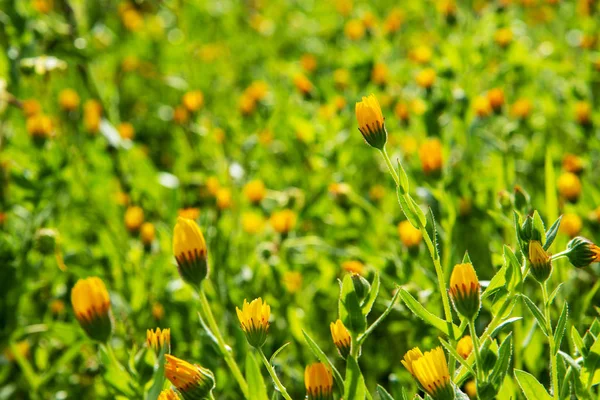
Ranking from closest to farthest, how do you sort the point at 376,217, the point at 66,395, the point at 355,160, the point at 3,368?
the point at 66,395 < the point at 3,368 < the point at 376,217 < the point at 355,160

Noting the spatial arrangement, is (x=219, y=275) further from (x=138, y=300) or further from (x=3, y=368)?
(x=3, y=368)

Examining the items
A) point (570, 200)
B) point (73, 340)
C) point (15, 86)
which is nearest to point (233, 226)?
point (73, 340)

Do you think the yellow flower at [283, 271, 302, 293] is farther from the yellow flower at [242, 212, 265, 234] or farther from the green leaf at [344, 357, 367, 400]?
the green leaf at [344, 357, 367, 400]

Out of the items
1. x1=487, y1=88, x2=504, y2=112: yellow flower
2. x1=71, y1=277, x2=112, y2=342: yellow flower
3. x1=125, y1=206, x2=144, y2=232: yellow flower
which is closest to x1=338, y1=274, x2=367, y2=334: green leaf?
x1=71, y1=277, x2=112, y2=342: yellow flower

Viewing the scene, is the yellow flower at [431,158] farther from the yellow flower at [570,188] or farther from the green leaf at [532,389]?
the green leaf at [532,389]

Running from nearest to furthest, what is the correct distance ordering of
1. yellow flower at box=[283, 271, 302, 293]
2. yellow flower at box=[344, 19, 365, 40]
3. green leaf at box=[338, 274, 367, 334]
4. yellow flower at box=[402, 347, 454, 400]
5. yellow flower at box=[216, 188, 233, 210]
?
yellow flower at box=[402, 347, 454, 400] < green leaf at box=[338, 274, 367, 334] < yellow flower at box=[283, 271, 302, 293] < yellow flower at box=[216, 188, 233, 210] < yellow flower at box=[344, 19, 365, 40]

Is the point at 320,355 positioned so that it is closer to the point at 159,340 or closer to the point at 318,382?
the point at 318,382

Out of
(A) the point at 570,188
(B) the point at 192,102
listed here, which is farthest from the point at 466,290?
A: (B) the point at 192,102
